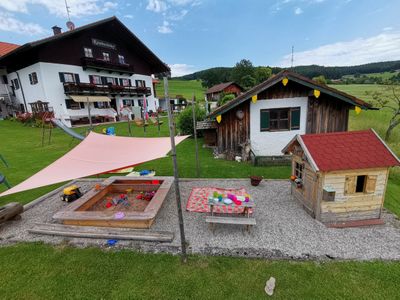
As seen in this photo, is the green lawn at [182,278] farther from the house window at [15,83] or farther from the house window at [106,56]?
the house window at [15,83]

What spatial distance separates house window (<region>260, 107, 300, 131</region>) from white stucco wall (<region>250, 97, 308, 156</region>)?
0.16m

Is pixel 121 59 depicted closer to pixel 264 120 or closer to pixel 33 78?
pixel 33 78

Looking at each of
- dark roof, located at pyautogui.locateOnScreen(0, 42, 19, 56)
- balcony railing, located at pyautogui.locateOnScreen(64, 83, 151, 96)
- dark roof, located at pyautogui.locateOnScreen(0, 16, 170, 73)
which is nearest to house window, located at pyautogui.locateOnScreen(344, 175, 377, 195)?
dark roof, located at pyautogui.locateOnScreen(0, 16, 170, 73)

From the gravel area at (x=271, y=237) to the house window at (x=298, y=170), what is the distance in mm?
891

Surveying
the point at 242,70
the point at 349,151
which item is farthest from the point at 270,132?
the point at 242,70

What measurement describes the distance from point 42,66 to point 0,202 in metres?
18.7

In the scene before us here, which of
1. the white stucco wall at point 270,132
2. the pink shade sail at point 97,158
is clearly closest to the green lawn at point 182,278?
the pink shade sail at point 97,158

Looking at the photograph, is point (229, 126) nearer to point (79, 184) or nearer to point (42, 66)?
point (79, 184)

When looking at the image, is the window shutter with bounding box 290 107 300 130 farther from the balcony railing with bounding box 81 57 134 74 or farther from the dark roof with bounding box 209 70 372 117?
the balcony railing with bounding box 81 57 134 74

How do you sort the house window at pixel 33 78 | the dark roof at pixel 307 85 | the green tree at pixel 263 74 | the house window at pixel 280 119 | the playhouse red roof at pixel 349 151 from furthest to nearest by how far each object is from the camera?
1. the green tree at pixel 263 74
2. the house window at pixel 33 78
3. the house window at pixel 280 119
4. the dark roof at pixel 307 85
5. the playhouse red roof at pixel 349 151

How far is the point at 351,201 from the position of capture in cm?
484

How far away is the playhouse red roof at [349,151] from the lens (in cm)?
457

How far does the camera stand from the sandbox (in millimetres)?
5133

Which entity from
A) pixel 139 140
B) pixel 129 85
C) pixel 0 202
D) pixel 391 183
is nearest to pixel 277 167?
pixel 391 183
